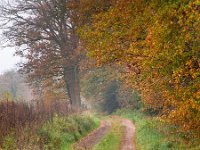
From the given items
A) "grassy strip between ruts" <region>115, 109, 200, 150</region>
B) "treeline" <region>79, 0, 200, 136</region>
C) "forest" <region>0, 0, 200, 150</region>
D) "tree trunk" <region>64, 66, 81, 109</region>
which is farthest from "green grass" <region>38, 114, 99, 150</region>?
"tree trunk" <region>64, 66, 81, 109</region>

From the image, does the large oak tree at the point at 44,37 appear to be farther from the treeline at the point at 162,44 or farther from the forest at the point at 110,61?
the treeline at the point at 162,44

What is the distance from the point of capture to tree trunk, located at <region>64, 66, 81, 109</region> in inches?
1285

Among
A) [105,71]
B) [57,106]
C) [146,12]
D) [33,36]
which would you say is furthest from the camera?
[105,71]

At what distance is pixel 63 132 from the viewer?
18469 mm

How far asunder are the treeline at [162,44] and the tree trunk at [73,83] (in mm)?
17783

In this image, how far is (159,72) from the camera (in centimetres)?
1075

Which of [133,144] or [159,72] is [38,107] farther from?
[159,72]

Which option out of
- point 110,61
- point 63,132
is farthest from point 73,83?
point 110,61

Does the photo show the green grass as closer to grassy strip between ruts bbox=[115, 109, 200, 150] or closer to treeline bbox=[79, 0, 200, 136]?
grassy strip between ruts bbox=[115, 109, 200, 150]

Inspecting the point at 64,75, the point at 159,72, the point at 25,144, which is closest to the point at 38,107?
the point at 25,144

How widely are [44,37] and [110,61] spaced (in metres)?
17.7

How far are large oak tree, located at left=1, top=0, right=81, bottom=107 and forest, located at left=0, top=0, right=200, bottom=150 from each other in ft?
0.26

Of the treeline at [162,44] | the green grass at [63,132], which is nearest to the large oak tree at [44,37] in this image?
the green grass at [63,132]

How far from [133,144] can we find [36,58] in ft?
49.8
